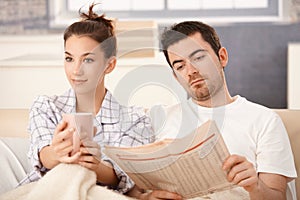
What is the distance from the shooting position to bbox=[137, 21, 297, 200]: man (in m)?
1.16

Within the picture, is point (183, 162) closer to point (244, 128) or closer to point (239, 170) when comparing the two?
point (239, 170)

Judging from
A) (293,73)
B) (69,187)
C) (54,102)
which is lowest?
(293,73)

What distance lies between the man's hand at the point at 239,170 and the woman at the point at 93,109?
0.76 ft

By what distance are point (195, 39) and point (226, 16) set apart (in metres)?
2.89

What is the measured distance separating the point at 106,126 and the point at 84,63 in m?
0.13

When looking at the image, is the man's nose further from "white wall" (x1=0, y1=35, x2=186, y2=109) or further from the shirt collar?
the shirt collar

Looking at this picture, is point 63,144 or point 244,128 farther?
point 244,128

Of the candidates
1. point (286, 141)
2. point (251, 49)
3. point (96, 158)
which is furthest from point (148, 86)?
point (251, 49)

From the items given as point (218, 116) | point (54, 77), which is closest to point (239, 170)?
point (218, 116)

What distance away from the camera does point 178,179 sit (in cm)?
109

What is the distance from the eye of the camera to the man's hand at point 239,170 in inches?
40.1

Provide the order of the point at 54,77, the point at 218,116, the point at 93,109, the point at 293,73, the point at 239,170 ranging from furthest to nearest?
the point at 293,73, the point at 54,77, the point at 93,109, the point at 218,116, the point at 239,170

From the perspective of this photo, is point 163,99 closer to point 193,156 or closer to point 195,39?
point 195,39

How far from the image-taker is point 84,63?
3.94 ft
